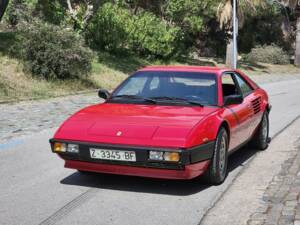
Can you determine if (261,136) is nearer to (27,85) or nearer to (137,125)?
(137,125)

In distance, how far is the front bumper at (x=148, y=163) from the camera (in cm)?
605

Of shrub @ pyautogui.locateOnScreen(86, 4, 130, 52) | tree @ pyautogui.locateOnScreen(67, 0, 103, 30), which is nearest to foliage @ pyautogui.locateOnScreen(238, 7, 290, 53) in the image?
shrub @ pyautogui.locateOnScreen(86, 4, 130, 52)

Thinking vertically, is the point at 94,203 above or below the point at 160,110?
below

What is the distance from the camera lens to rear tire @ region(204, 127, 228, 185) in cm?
661

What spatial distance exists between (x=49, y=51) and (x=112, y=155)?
13.2 m

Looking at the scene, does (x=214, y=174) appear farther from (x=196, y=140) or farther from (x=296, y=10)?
(x=296, y=10)

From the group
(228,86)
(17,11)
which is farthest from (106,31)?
(228,86)

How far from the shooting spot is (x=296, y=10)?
1731 inches

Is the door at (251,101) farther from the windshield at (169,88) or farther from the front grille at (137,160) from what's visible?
the front grille at (137,160)

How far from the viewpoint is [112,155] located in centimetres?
620

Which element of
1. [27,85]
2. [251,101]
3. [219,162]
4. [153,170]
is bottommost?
[27,85]

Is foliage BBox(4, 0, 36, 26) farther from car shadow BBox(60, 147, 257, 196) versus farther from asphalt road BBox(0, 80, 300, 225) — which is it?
car shadow BBox(60, 147, 257, 196)

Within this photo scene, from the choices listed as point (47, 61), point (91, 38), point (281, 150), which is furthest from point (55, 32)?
point (281, 150)

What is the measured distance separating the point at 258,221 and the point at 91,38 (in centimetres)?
2376
